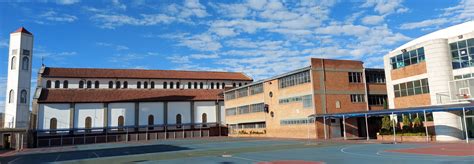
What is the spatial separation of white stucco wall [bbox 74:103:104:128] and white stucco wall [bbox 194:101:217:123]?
17368 mm

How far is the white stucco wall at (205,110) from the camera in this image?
70.0 m

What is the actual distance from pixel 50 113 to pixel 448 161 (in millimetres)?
61144

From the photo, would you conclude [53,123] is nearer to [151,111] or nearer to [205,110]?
[151,111]

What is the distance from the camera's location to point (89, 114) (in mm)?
63125

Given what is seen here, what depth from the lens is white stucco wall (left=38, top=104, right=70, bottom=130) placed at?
59.5 metres

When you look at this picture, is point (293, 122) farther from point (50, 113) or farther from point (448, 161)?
point (50, 113)

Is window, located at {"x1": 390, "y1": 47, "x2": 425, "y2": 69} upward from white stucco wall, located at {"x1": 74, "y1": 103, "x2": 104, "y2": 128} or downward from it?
upward

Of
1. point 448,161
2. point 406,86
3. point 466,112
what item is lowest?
point 448,161

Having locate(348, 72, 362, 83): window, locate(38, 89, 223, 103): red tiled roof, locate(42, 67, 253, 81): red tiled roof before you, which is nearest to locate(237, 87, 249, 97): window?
locate(38, 89, 223, 103): red tiled roof

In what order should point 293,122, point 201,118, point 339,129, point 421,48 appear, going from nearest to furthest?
1. point 421,48
2. point 339,129
3. point 293,122
4. point 201,118

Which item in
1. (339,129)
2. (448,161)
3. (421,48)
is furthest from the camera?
(339,129)

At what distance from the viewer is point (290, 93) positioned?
45531 mm

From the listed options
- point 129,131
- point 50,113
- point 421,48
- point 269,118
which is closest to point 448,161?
point 421,48

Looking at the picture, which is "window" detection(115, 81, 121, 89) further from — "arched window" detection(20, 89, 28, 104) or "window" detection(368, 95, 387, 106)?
"window" detection(368, 95, 387, 106)
